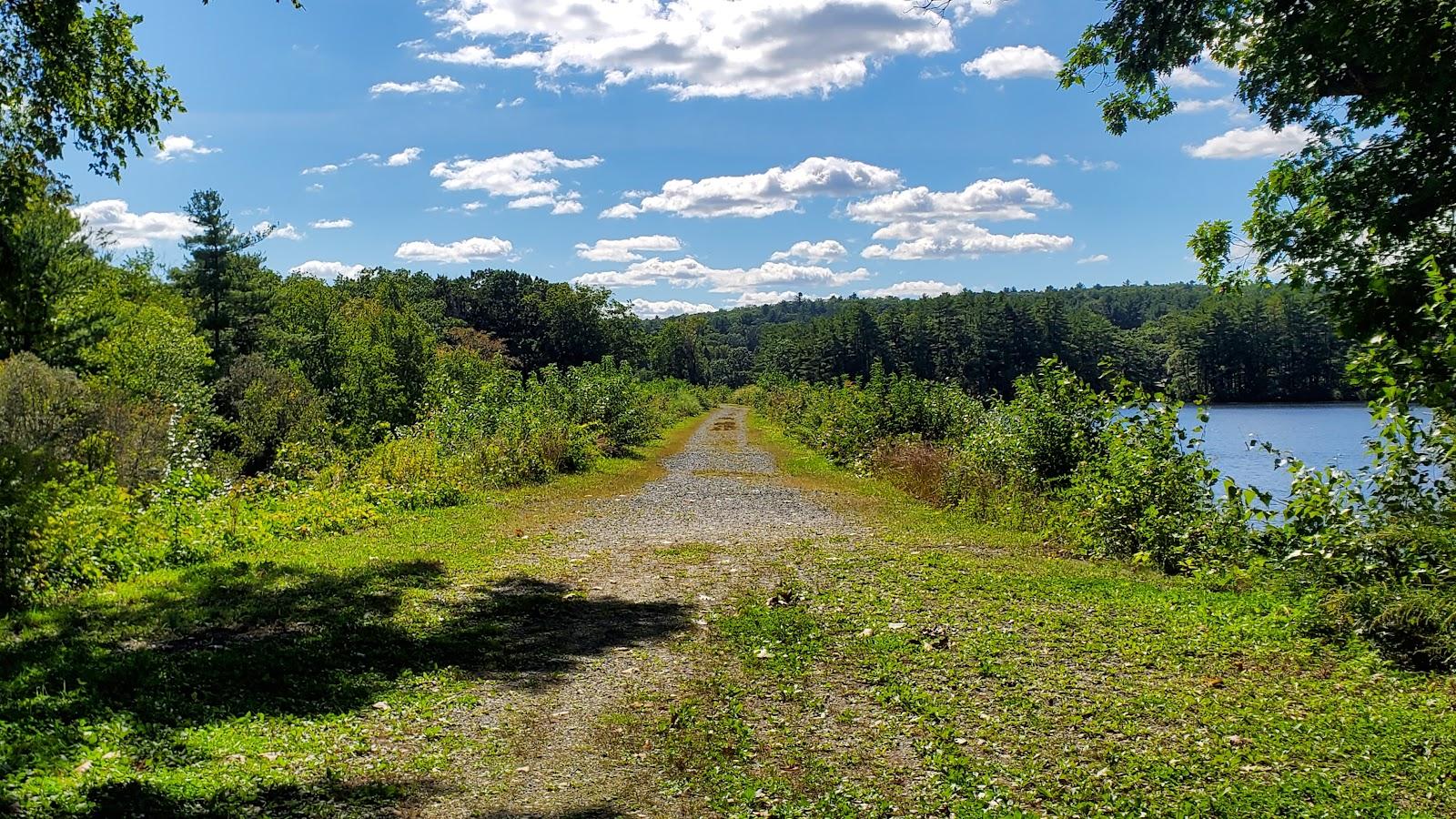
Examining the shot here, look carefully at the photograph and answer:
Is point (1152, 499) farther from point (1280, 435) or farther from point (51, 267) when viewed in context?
point (1280, 435)

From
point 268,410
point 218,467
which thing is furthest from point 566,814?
point 268,410

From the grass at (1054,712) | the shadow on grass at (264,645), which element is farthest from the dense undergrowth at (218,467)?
the grass at (1054,712)

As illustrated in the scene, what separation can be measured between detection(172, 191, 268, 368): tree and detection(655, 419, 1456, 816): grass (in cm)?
4274

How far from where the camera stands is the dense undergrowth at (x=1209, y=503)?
5.73m

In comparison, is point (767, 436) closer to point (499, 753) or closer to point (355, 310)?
point (355, 310)

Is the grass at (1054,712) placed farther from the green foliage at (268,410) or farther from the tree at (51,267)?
the green foliage at (268,410)

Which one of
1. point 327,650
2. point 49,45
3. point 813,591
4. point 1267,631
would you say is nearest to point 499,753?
point 327,650

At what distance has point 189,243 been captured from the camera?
41344mm

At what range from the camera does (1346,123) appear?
8.09 m

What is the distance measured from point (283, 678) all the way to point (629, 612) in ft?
9.72

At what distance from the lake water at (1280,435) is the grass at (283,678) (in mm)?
6674

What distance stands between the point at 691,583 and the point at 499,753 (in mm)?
4307

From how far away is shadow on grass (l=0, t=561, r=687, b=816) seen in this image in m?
4.64

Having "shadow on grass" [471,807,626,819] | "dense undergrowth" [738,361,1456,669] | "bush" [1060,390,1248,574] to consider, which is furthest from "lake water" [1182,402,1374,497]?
"shadow on grass" [471,807,626,819]
